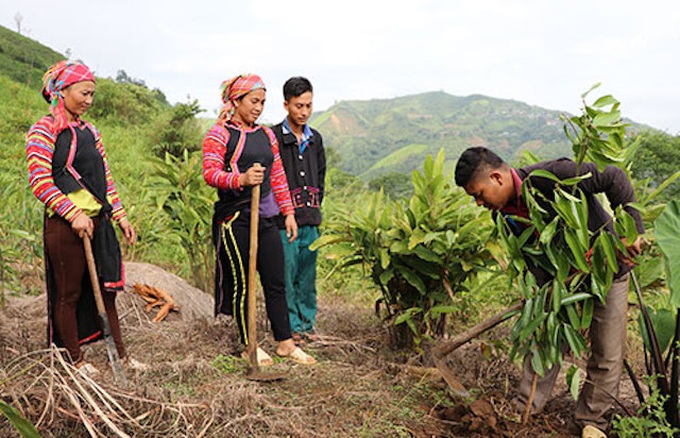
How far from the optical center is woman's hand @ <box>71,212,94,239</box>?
2.71 m

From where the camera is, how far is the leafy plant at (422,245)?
10.1 feet

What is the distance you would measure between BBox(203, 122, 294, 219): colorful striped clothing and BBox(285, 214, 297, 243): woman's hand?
23 cm

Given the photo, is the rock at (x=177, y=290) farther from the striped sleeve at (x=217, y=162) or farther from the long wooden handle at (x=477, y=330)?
the long wooden handle at (x=477, y=330)

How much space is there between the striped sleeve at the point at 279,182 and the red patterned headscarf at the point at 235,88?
0.24 metres

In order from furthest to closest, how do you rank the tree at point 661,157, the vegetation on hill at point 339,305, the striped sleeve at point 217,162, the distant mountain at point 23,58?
the distant mountain at point 23,58 < the tree at point 661,157 < the striped sleeve at point 217,162 < the vegetation on hill at point 339,305

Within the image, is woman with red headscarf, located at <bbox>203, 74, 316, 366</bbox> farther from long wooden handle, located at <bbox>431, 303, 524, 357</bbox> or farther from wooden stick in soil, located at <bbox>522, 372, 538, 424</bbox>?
wooden stick in soil, located at <bbox>522, 372, 538, 424</bbox>

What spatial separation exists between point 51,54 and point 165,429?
24727mm

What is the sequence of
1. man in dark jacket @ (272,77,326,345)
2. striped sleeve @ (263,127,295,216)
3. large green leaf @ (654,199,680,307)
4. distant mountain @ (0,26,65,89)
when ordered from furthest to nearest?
1. distant mountain @ (0,26,65,89)
2. man in dark jacket @ (272,77,326,345)
3. striped sleeve @ (263,127,295,216)
4. large green leaf @ (654,199,680,307)

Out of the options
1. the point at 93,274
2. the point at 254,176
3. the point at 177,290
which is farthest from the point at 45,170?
the point at 177,290

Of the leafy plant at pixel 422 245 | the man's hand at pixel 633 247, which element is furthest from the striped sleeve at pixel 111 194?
the man's hand at pixel 633 247

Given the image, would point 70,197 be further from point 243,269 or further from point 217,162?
point 243,269

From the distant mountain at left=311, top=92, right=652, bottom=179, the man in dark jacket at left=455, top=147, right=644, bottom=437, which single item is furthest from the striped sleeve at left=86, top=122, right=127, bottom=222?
the distant mountain at left=311, top=92, right=652, bottom=179

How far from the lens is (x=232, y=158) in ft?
10.5

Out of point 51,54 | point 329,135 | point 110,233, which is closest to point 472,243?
point 110,233
